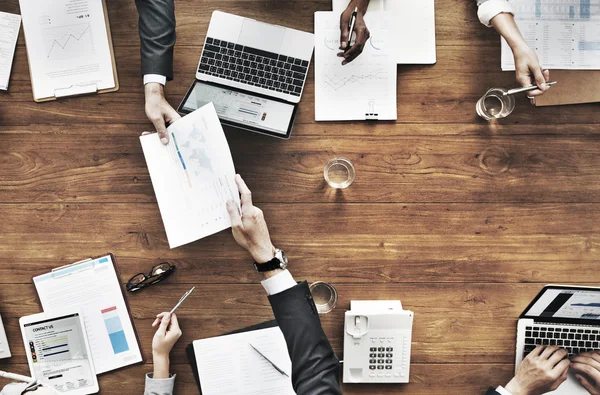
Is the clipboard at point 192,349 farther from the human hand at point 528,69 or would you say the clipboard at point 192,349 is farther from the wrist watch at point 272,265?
the human hand at point 528,69

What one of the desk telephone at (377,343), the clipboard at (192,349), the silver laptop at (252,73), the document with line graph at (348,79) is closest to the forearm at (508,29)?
the document with line graph at (348,79)

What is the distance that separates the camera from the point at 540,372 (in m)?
1.58

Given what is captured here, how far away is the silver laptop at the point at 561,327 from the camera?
5.11 feet

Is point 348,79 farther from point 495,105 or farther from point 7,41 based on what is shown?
point 7,41

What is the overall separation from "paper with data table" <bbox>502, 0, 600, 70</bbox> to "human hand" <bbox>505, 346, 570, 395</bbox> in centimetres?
89

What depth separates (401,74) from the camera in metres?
1.63

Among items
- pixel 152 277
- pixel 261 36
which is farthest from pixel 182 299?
pixel 261 36

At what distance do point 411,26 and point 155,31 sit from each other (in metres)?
0.78

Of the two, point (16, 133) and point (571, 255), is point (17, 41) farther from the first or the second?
point (571, 255)

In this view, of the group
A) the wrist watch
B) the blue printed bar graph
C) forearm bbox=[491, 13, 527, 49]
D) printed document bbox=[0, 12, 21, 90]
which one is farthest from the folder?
printed document bbox=[0, 12, 21, 90]

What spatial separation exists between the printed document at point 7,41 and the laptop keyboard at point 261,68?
25.3 inches

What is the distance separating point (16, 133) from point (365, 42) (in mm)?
1137

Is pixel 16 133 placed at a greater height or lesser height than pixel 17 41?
lesser

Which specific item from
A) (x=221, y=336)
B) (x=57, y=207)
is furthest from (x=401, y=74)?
(x=57, y=207)
